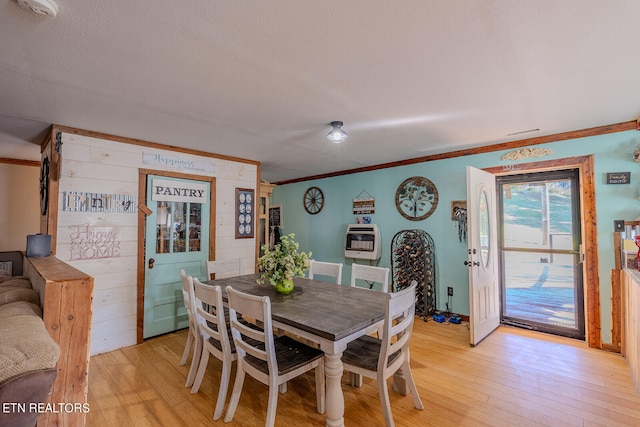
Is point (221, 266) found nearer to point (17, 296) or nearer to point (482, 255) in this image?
point (17, 296)

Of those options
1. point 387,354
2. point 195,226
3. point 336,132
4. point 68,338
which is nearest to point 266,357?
point 387,354

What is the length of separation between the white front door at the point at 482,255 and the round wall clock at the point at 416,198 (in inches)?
29.3

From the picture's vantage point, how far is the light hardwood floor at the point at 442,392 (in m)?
2.00

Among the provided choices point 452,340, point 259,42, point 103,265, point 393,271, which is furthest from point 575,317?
point 103,265

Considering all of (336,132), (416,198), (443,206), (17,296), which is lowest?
(17,296)

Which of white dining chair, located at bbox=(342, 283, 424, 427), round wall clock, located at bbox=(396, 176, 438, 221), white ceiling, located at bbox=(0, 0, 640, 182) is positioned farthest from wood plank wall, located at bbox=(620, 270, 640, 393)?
round wall clock, located at bbox=(396, 176, 438, 221)

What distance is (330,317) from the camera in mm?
1921

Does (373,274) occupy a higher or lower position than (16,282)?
lower

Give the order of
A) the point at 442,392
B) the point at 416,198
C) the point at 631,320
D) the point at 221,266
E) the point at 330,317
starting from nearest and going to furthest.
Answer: the point at 330,317 → the point at 442,392 → the point at 631,320 → the point at 221,266 → the point at 416,198

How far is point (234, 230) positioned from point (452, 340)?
3136 mm

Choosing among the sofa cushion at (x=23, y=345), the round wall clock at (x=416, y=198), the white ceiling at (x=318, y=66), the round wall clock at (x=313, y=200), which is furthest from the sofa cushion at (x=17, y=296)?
the round wall clock at (x=313, y=200)

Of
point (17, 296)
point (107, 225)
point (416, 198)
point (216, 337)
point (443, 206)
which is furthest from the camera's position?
point (416, 198)

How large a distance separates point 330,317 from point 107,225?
8.90 feet

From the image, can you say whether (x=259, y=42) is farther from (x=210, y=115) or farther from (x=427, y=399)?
(x=427, y=399)
